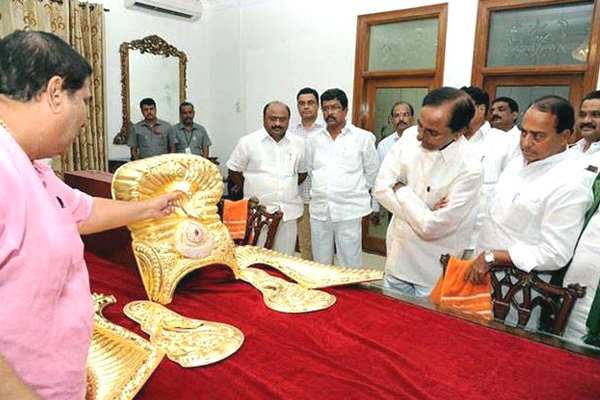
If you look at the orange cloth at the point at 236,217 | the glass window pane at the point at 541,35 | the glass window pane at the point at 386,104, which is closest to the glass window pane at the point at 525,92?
the glass window pane at the point at 541,35

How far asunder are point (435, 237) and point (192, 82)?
466 centimetres

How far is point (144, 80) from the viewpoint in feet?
17.8

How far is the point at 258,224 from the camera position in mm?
2328

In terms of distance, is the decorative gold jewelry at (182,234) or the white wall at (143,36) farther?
the white wall at (143,36)

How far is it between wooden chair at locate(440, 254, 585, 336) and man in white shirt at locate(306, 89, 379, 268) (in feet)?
6.05

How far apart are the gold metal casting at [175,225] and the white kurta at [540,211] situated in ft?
3.46

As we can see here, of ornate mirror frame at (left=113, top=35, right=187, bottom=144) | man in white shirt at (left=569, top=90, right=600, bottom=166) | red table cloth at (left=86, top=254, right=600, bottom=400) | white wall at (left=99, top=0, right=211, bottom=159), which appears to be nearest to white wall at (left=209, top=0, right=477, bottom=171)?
white wall at (left=99, top=0, right=211, bottom=159)

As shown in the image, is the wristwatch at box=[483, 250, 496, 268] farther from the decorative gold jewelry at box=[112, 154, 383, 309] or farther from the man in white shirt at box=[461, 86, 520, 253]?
the man in white shirt at box=[461, 86, 520, 253]

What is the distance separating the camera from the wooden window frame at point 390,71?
13.4 ft

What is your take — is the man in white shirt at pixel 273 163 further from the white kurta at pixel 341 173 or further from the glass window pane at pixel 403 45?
the glass window pane at pixel 403 45

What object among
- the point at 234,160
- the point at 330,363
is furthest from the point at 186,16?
the point at 330,363

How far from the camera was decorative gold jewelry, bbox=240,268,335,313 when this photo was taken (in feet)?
5.24

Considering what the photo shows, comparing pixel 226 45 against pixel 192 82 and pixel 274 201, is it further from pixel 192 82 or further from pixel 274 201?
pixel 274 201

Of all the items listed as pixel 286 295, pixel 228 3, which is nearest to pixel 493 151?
pixel 286 295
